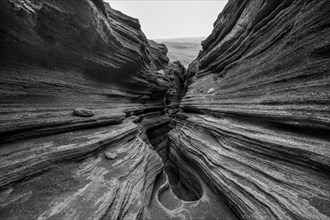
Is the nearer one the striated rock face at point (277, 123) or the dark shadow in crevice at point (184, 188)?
the striated rock face at point (277, 123)

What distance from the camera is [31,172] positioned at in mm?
2461

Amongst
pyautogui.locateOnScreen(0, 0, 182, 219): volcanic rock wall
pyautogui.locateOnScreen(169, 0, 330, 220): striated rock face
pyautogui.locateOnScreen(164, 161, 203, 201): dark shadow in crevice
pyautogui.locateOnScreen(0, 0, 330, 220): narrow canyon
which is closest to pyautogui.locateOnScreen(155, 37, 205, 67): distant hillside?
pyautogui.locateOnScreen(164, 161, 203, 201): dark shadow in crevice

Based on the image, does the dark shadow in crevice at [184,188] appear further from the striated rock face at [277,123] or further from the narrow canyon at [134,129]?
the striated rock face at [277,123]

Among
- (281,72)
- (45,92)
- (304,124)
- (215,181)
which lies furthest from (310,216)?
(45,92)

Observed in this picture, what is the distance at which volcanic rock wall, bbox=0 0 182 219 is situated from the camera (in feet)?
7.78

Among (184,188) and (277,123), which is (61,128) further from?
(184,188)

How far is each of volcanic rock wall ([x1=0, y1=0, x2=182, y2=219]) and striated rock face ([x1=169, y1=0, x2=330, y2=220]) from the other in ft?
8.77

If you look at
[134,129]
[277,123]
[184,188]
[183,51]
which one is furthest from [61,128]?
[183,51]

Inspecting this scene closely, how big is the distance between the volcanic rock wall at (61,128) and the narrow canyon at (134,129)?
0.07ft

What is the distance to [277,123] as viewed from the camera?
337 centimetres

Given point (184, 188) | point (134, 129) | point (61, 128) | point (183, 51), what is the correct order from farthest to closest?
point (183, 51) < point (184, 188) < point (134, 129) < point (61, 128)

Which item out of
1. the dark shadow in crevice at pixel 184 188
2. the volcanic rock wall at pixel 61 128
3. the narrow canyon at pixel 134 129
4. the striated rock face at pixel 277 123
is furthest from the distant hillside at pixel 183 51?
the volcanic rock wall at pixel 61 128

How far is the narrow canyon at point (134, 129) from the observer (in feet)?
7.92

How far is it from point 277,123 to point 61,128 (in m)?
5.81
